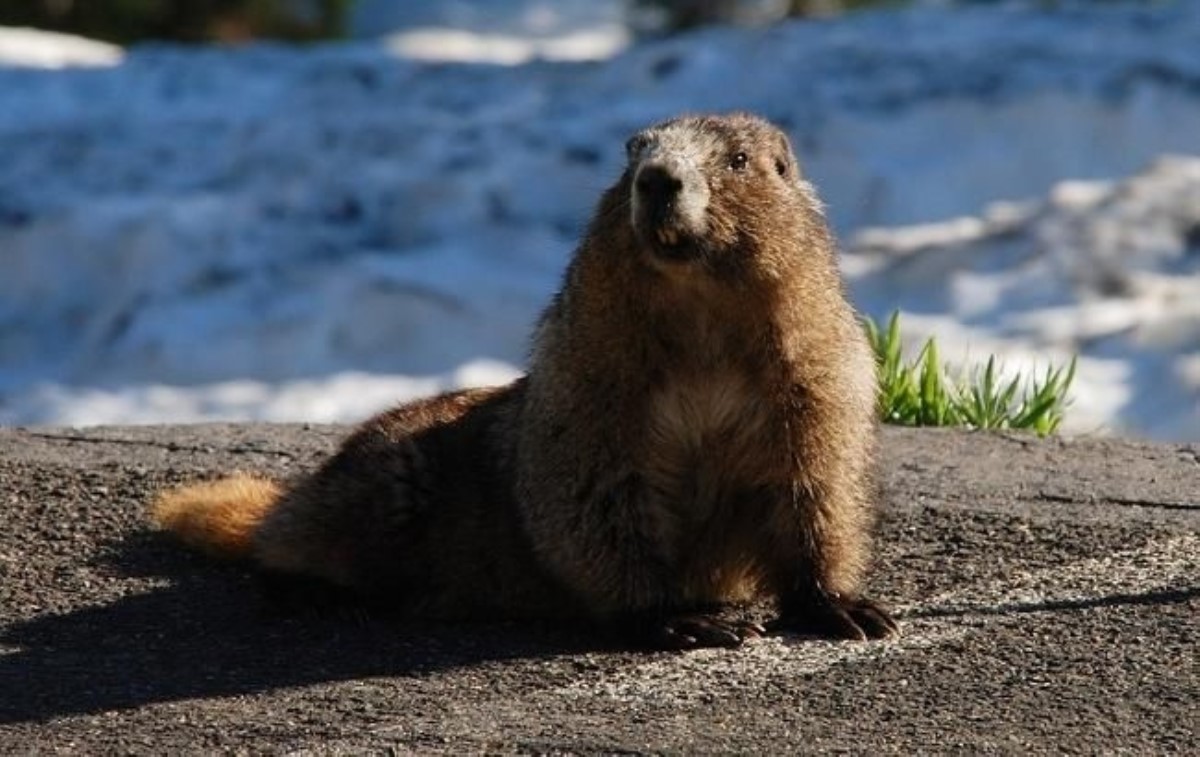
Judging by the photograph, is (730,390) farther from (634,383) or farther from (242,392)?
(242,392)

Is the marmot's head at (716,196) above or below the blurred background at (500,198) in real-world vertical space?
below

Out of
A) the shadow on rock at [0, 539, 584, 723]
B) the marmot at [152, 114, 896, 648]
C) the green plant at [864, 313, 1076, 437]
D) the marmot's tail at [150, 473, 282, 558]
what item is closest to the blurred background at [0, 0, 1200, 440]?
the green plant at [864, 313, 1076, 437]

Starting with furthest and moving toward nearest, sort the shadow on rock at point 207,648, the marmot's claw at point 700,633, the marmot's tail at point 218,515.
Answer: the marmot's tail at point 218,515, the marmot's claw at point 700,633, the shadow on rock at point 207,648

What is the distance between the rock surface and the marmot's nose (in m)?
1.01

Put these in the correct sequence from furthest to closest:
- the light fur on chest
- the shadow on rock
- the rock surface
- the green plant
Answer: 1. the green plant
2. the light fur on chest
3. the shadow on rock
4. the rock surface

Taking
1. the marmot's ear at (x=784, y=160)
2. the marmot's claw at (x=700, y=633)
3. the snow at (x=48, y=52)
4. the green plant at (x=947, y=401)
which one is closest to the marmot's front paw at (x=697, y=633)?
the marmot's claw at (x=700, y=633)

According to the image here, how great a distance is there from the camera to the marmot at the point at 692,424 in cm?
574

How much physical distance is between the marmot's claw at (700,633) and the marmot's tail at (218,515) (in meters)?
1.32

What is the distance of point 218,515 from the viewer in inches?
262

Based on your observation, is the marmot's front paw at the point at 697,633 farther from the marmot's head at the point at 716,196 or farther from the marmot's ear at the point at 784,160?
the marmot's ear at the point at 784,160

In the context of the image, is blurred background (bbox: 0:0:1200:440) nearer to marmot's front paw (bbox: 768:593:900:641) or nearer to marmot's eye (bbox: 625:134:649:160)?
marmot's front paw (bbox: 768:593:900:641)

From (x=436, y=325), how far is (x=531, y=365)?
6.15 meters

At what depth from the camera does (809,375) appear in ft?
19.2

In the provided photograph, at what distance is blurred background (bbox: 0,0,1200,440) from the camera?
1171 cm
